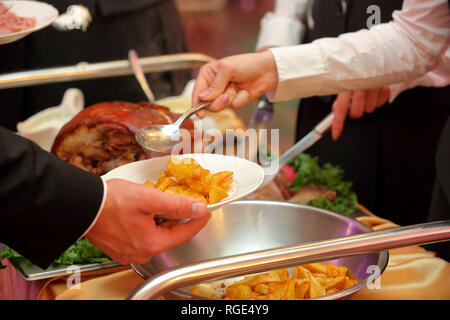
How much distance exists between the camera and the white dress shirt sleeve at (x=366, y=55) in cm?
133

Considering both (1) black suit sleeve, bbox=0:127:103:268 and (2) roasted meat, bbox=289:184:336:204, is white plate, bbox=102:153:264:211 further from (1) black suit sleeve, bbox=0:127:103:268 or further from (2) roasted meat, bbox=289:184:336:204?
(2) roasted meat, bbox=289:184:336:204

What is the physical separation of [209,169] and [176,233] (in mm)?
165

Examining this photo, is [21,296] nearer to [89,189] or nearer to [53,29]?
[89,189]

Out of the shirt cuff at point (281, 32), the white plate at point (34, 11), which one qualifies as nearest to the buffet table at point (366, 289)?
the white plate at point (34, 11)

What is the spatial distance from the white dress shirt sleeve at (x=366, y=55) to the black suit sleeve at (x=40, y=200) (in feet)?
2.15

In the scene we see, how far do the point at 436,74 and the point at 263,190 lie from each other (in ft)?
1.88

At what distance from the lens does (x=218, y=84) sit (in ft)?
3.99

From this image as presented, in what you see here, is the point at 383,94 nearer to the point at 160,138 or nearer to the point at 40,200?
the point at 160,138

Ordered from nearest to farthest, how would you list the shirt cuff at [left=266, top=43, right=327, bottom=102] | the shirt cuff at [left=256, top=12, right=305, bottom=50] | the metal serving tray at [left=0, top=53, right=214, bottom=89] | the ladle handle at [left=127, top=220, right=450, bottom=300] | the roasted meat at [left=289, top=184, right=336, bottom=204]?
1. the ladle handle at [left=127, top=220, right=450, bottom=300]
2. the shirt cuff at [left=266, top=43, right=327, bottom=102]
3. the roasted meat at [left=289, top=184, right=336, bottom=204]
4. the metal serving tray at [left=0, top=53, right=214, bottom=89]
5. the shirt cuff at [left=256, top=12, right=305, bottom=50]

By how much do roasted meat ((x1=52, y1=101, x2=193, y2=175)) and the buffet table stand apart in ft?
0.92

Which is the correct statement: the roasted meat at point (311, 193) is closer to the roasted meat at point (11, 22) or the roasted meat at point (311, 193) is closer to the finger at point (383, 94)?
the finger at point (383, 94)

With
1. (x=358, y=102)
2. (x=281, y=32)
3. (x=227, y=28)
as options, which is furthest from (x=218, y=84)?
(x=227, y=28)

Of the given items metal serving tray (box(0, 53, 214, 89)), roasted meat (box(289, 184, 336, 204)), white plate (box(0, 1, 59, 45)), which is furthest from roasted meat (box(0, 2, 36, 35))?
roasted meat (box(289, 184, 336, 204))

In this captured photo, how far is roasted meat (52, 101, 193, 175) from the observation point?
133cm
